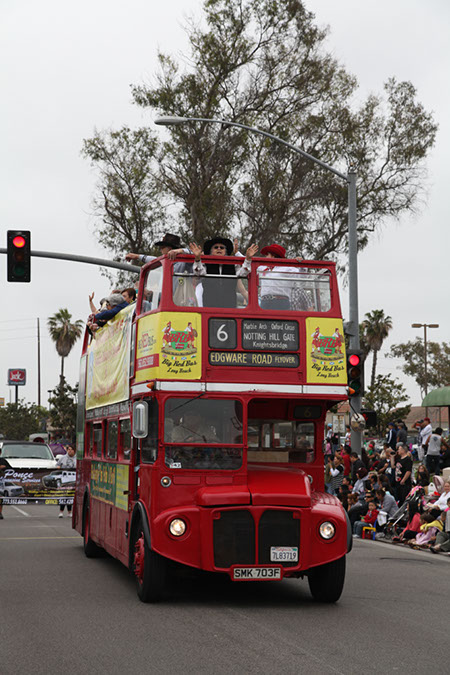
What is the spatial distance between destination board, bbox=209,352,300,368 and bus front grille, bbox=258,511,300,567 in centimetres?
161

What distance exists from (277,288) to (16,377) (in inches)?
4186

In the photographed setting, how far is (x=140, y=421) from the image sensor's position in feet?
→ 36.3

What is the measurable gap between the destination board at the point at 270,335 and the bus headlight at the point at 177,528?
1.99 meters

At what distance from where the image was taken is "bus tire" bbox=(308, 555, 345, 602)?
1139 centimetres

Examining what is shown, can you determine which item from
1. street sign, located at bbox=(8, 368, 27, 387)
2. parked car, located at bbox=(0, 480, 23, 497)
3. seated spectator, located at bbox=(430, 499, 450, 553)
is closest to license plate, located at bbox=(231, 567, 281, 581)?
seated spectator, located at bbox=(430, 499, 450, 553)

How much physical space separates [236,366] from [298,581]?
12.8ft

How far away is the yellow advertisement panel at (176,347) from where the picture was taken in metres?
11.3

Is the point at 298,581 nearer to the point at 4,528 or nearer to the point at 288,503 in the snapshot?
the point at 288,503

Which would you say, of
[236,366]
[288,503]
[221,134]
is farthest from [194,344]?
[221,134]

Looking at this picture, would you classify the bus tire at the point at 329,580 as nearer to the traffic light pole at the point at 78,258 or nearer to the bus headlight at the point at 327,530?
the bus headlight at the point at 327,530

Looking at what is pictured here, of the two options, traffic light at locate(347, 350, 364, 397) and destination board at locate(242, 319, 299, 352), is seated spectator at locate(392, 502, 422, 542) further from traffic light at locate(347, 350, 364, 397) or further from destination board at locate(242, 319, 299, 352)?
destination board at locate(242, 319, 299, 352)

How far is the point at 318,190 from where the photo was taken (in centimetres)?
3766

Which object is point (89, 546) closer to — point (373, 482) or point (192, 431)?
point (192, 431)

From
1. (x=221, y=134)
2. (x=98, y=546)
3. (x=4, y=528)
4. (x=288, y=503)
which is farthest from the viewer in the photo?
(x=221, y=134)
